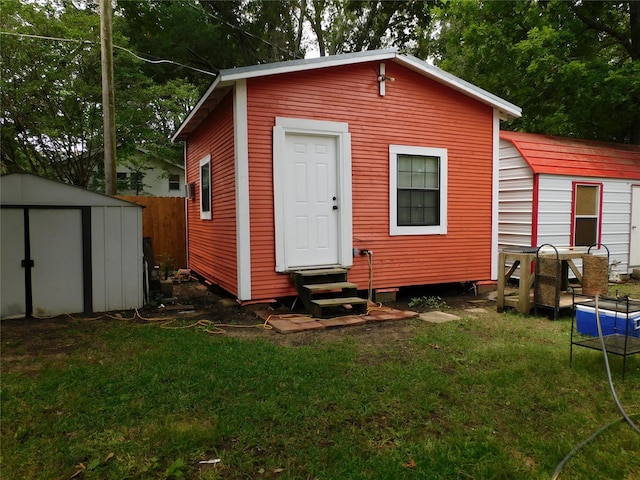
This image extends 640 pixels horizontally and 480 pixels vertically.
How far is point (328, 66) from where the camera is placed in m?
5.95

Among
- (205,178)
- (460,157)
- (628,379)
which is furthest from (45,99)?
(628,379)

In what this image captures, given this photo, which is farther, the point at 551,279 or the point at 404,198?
the point at 404,198

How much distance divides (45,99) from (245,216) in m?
10.6

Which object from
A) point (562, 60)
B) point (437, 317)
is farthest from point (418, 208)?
point (562, 60)

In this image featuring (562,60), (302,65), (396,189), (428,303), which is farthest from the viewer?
(562,60)

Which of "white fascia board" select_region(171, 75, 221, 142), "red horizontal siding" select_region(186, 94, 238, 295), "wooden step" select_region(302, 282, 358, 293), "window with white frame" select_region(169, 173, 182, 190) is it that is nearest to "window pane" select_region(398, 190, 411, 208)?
"wooden step" select_region(302, 282, 358, 293)

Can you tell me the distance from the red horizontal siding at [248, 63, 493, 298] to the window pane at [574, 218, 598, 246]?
8.63ft

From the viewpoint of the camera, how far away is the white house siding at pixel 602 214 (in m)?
8.07

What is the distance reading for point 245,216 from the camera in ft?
18.3

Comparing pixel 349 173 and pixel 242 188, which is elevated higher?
pixel 349 173

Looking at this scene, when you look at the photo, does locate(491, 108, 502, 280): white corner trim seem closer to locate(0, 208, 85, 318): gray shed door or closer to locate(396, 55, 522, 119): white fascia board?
locate(396, 55, 522, 119): white fascia board

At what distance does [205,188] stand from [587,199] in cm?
790

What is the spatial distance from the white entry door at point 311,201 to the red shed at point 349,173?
2 cm

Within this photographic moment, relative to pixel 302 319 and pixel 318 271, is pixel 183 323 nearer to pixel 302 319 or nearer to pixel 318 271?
pixel 302 319
